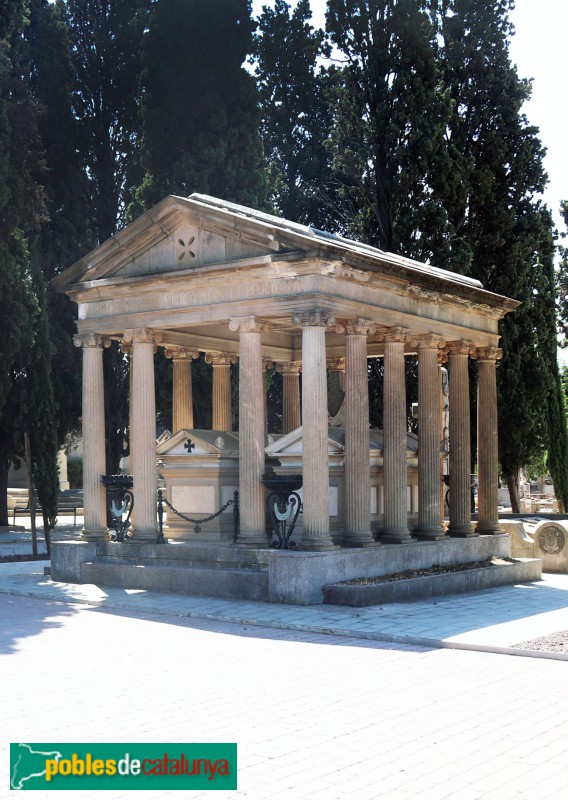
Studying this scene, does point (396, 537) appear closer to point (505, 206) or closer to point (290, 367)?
point (290, 367)

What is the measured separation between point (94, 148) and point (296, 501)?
2005 centimetres

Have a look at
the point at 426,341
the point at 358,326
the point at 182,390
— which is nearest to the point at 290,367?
the point at 182,390

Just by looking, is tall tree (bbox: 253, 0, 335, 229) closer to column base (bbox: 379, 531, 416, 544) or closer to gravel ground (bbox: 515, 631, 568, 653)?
column base (bbox: 379, 531, 416, 544)

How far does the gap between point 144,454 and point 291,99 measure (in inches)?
1005

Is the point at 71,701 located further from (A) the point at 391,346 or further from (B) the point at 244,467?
(A) the point at 391,346

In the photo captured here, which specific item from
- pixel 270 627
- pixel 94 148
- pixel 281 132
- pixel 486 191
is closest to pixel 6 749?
pixel 270 627

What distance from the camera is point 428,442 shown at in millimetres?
18297

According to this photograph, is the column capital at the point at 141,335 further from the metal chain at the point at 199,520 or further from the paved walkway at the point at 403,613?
the paved walkway at the point at 403,613

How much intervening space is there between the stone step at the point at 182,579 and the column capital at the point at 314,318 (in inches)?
138

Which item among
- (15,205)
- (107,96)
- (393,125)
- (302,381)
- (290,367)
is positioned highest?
(107,96)

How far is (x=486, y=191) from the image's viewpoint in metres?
27.7

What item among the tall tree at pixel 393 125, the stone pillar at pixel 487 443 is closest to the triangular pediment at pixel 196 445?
the stone pillar at pixel 487 443

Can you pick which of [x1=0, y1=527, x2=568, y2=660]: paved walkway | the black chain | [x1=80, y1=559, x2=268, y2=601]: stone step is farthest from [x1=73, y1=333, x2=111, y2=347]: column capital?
[x1=0, y1=527, x2=568, y2=660]: paved walkway

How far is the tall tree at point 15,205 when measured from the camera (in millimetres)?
22578
